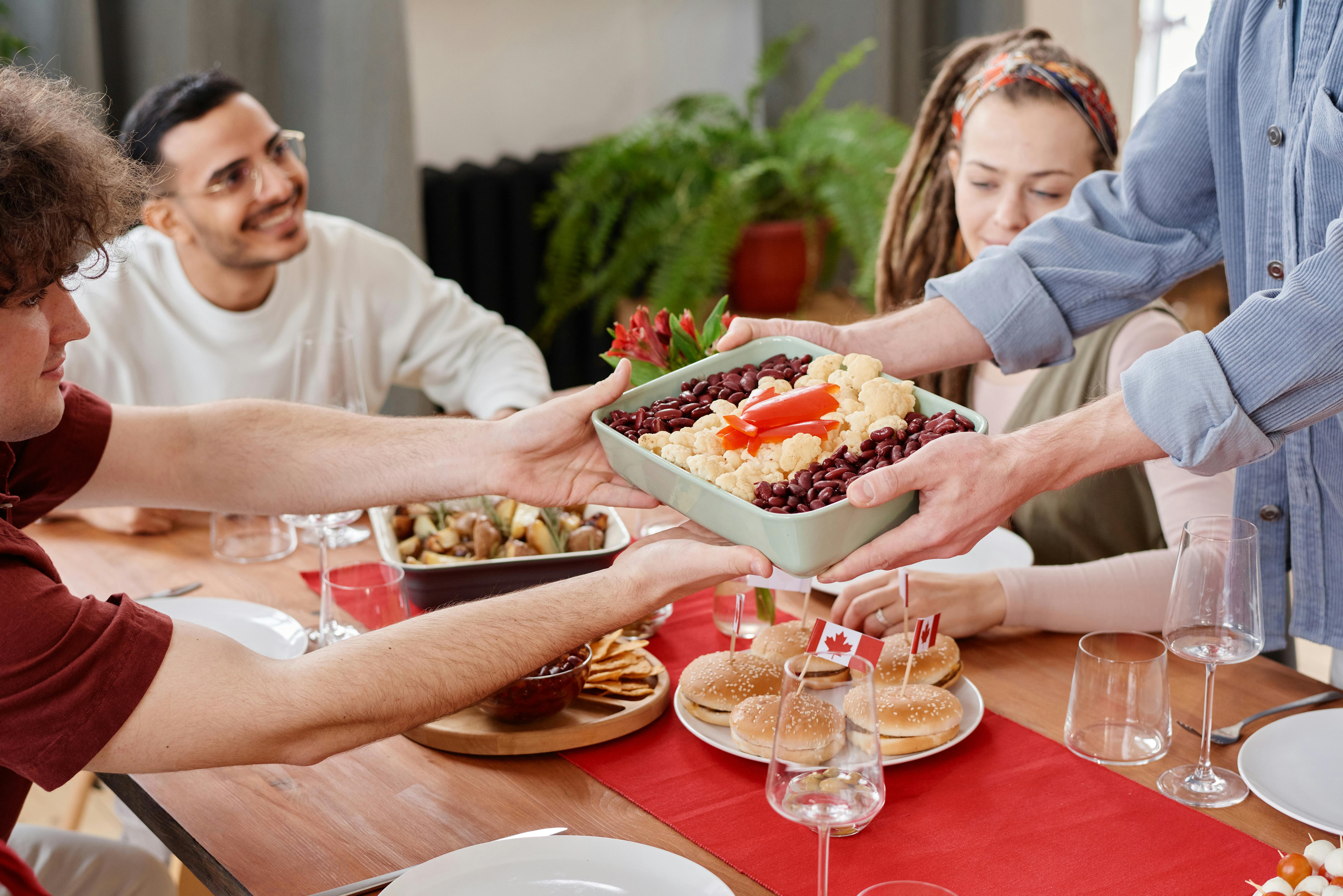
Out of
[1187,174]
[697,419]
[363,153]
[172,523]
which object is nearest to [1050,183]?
[1187,174]

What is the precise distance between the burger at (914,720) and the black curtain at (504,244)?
2.87 m

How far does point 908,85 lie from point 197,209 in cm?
303

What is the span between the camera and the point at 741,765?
127 centimetres

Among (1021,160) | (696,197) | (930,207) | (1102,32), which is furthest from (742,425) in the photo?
(1102,32)

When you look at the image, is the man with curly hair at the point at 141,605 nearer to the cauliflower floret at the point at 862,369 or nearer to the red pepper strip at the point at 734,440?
the red pepper strip at the point at 734,440

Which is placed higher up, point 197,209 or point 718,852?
point 197,209

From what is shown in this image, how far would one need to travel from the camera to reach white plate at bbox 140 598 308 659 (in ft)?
5.04

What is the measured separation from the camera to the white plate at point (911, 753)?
4.08 feet

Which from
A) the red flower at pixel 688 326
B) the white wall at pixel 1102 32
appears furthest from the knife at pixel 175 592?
the white wall at pixel 1102 32

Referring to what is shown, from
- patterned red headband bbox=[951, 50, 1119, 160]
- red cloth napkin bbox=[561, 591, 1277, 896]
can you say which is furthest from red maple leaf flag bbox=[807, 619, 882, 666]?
patterned red headband bbox=[951, 50, 1119, 160]

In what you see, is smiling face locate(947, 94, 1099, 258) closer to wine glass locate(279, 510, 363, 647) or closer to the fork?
the fork

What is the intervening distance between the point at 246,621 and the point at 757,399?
78cm

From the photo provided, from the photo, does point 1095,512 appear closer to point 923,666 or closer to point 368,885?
point 923,666

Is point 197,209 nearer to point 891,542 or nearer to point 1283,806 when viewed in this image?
point 891,542
